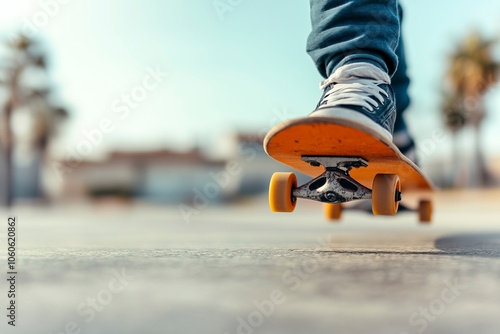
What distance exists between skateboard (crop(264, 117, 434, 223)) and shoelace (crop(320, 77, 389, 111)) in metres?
0.13

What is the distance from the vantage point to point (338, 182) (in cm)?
201

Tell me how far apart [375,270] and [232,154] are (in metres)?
32.1

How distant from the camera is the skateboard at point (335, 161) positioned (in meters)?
1.74

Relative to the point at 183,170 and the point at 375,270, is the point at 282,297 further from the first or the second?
the point at 183,170

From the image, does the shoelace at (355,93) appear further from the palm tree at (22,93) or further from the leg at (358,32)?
the palm tree at (22,93)

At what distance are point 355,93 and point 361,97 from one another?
0.04 m

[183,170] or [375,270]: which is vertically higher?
[183,170]

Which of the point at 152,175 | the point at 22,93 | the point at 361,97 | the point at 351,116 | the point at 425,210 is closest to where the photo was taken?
the point at 351,116

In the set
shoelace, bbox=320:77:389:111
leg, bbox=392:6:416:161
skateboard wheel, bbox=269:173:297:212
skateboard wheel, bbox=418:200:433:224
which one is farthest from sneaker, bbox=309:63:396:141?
skateboard wheel, bbox=418:200:433:224

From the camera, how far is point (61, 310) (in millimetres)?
1026

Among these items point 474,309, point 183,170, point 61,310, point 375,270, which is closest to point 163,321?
point 61,310

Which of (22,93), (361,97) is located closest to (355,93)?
(361,97)

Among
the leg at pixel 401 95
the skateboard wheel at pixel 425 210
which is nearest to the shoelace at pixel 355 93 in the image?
the leg at pixel 401 95

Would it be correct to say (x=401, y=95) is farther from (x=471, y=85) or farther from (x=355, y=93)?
(x=471, y=85)
